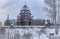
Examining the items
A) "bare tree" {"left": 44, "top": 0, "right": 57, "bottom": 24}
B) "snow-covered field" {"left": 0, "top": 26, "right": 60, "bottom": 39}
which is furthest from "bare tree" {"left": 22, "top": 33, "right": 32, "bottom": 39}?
"bare tree" {"left": 44, "top": 0, "right": 57, "bottom": 24}

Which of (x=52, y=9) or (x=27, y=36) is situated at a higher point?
(x=52, y=9)

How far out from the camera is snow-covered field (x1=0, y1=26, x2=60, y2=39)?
2.49 meters

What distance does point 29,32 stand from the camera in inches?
99.0

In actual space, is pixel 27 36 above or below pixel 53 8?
below

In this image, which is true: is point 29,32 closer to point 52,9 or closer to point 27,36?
point 27,36

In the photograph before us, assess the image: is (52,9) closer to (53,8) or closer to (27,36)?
(53,8)

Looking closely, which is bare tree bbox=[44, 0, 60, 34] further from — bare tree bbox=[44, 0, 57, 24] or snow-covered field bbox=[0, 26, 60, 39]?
snow-covered field bbox=[0, 26, 60, 39]

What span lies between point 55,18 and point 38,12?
0.36 metres

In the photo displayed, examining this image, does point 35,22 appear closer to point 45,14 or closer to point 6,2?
point 45,14

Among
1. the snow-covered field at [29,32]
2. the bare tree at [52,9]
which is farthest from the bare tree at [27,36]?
the bare tree at [52,9]

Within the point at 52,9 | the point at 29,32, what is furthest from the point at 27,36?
the point at 52,9

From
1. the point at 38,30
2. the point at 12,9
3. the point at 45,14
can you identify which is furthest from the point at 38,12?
the point at 12,9

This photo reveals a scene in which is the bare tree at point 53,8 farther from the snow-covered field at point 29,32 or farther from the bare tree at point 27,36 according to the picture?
the bare tree at point 27,36

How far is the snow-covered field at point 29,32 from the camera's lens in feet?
8.18
